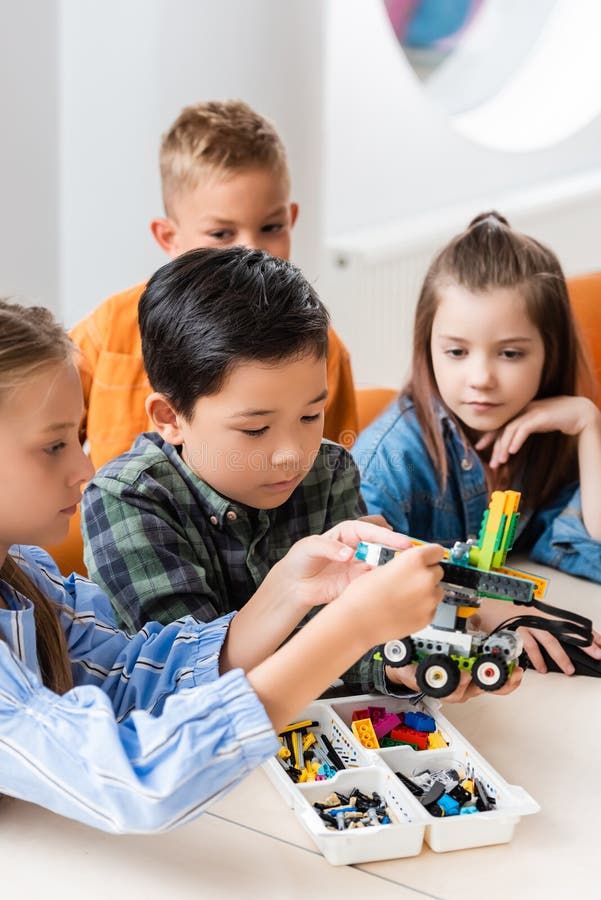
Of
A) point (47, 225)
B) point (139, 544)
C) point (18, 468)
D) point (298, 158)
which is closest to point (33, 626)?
point (18, 468)

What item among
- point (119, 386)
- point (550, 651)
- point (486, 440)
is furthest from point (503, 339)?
point (119, 386)

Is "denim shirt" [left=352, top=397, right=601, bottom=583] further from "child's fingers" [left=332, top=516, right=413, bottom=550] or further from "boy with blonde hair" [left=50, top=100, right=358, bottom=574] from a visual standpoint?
"child's fingers" [left=332, top=516, right=413, bottom=550]

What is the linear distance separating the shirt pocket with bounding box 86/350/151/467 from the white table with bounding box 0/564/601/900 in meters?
1.08

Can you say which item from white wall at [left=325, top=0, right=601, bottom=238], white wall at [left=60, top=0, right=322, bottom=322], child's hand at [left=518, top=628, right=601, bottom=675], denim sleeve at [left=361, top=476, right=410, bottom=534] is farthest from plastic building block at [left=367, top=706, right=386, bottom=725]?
white wall at [left=325, top=0, right=601, bottom=238]

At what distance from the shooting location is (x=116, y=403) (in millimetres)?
2029

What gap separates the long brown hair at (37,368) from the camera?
95 cm

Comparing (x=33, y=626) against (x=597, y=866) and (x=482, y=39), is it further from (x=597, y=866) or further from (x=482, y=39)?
(x=482, y=39)

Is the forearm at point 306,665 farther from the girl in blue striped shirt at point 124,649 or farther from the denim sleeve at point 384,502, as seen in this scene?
the denim sleeve at point 384,502

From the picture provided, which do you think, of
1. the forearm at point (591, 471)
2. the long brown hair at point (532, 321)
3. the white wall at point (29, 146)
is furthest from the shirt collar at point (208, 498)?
the white wall at point (29, 146)

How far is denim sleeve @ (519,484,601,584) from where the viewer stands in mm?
1648

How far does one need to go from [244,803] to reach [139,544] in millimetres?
368

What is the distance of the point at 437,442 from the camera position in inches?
68.7

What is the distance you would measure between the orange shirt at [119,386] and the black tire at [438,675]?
3.24ft

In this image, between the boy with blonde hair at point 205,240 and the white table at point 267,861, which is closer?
the white table at point 267,861
